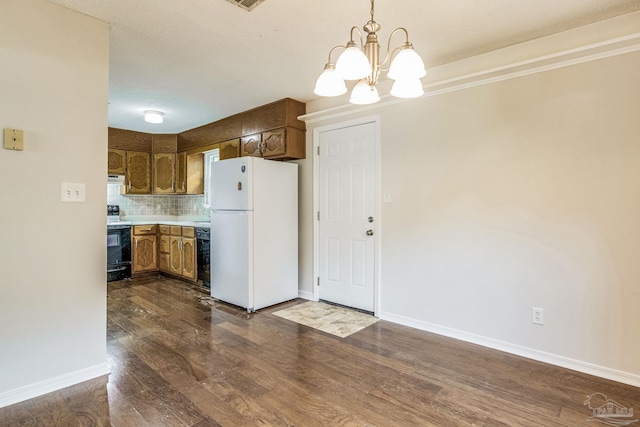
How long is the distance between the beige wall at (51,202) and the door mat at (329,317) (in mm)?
1652

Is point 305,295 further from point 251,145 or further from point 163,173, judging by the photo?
point 163,173

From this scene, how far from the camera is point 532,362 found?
2350 millimetres

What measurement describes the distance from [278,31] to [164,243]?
3920 millimetres

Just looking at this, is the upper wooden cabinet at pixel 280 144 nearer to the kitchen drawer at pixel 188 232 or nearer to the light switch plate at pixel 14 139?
the kitchen drawer at pixel 188 232

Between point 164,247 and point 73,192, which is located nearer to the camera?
point 73,192

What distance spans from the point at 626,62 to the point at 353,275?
2.69 meters

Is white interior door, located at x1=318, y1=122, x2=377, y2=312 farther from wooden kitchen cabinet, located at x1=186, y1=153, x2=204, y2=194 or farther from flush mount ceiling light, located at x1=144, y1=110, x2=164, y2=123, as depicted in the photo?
wooden kitchen cabinet, located at x1=186, y1=153, x2=204, y2=194

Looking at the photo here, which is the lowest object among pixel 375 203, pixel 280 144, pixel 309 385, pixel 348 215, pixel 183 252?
pixel 309 385

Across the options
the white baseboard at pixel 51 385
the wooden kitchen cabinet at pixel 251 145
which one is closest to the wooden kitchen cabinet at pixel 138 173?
the wooden kitchen cabinet at pixel 251 145

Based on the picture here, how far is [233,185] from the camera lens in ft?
11.9

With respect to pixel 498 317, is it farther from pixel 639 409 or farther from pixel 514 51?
pixel 514 51

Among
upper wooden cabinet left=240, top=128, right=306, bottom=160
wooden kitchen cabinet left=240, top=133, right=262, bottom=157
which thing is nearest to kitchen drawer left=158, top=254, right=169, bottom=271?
wooden kitchen cabinet left=240, top=133, right=262, bottom=157

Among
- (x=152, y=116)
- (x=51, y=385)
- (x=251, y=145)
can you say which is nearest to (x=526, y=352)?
(x=51, y=385)

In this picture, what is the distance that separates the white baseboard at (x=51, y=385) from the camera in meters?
1.82
